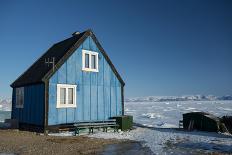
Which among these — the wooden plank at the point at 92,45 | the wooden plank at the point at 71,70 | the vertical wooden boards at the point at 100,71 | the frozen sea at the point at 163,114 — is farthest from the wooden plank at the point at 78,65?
the frozen sea at the point at 163,114

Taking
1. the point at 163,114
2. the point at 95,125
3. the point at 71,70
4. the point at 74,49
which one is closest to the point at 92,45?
the point at 74,49

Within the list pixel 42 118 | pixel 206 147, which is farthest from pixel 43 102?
pixel 206 147

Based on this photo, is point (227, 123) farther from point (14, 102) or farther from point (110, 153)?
point (14, 102)

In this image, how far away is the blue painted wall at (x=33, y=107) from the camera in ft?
64.4

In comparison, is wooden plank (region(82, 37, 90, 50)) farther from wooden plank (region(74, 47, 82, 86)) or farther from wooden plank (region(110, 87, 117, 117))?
wooden plank (region(110, 87, 117, 117))

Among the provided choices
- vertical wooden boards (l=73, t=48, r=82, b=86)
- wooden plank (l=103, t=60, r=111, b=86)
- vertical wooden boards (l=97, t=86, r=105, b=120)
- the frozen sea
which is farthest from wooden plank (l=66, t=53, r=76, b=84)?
the frozen sea

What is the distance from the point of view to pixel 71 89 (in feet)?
68.3

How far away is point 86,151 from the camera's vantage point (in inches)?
493

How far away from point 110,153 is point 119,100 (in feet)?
40.4

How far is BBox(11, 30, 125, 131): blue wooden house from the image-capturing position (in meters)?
19.5

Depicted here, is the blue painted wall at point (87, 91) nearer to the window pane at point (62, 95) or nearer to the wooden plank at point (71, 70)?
the wooden plank at point (71, 70)

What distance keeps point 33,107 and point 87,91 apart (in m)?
4.39

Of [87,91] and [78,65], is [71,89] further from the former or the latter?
[78,65]

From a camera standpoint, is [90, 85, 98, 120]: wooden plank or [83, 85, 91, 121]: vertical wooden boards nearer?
[83, 85, 91, 121]: vertical wooden boards
